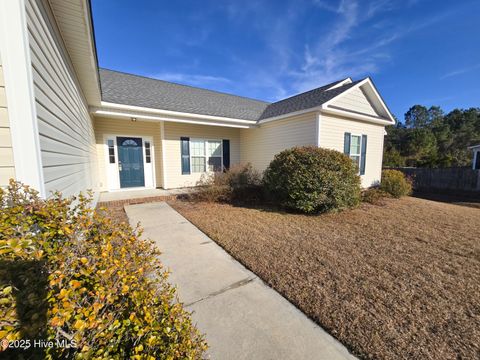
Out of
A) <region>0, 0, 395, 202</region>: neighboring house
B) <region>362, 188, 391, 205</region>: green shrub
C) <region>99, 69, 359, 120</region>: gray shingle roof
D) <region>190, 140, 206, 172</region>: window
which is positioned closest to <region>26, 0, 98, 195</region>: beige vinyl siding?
<region>0, 0, 395, 202</region>: neighboring house

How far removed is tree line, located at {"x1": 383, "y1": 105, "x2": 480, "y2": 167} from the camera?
939 inches

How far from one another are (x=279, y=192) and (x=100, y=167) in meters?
6.87

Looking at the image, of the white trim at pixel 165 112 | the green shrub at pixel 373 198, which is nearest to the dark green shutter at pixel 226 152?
the white trim at pixel 165 112

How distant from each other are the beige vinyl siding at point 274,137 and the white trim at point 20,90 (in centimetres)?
735

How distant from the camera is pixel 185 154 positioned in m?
8.86

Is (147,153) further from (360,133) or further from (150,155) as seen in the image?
(360,133)

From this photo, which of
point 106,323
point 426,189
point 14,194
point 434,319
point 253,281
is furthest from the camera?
point 426,189

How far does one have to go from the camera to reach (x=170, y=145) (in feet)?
27.6

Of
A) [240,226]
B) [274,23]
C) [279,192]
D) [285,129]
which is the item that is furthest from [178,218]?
[274,23]

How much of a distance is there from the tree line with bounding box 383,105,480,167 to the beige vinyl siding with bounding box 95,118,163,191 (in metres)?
22.8

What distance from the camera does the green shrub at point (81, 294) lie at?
2.93 ft

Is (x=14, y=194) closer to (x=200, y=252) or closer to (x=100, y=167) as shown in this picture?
(x=200, y=252)

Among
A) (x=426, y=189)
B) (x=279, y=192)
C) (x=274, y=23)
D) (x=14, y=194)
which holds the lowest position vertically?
(x=426, y=189)

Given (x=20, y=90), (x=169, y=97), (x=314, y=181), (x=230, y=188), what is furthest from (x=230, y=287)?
(x=169, y=97)
